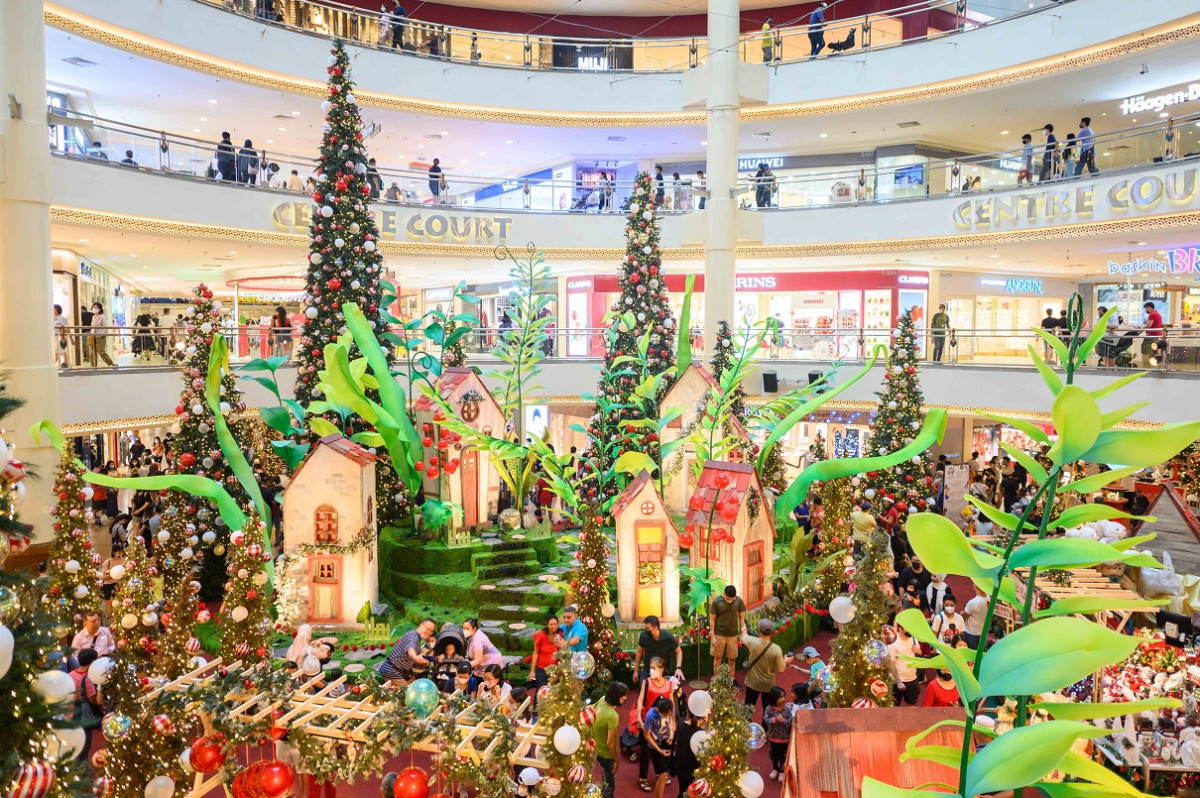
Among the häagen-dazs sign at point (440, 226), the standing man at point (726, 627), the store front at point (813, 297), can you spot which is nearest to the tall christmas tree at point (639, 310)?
the store front at point (813, 297)

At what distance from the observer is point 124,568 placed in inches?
279

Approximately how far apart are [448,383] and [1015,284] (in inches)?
675

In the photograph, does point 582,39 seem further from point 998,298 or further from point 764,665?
point 764,665

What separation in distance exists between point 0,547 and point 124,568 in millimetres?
4058

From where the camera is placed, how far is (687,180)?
21.0 metres

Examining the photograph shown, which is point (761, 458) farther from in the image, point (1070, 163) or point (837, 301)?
point (837, 301)

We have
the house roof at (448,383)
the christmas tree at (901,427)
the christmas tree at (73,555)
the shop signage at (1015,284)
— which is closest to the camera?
the christmas tree at (73,555)

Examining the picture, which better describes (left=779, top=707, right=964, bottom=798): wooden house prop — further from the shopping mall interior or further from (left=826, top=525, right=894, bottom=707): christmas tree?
(left=826, top=525, right=894, bottom=707): christmas tree

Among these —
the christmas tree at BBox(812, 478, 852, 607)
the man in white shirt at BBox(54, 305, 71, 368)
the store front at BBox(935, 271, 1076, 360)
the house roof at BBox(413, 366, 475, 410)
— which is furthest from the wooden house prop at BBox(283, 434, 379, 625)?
the store front at BBox(935, 271, 1076, 360)

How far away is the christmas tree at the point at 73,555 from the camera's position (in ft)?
28.0

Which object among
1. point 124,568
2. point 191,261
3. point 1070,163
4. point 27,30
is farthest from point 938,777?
point 191,261

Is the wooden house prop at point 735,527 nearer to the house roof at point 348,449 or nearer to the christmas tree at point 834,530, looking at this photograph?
the christmas tree at point 834,530

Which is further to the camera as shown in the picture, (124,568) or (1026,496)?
(1026,496)

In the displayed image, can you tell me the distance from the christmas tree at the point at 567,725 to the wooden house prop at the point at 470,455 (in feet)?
22.7
